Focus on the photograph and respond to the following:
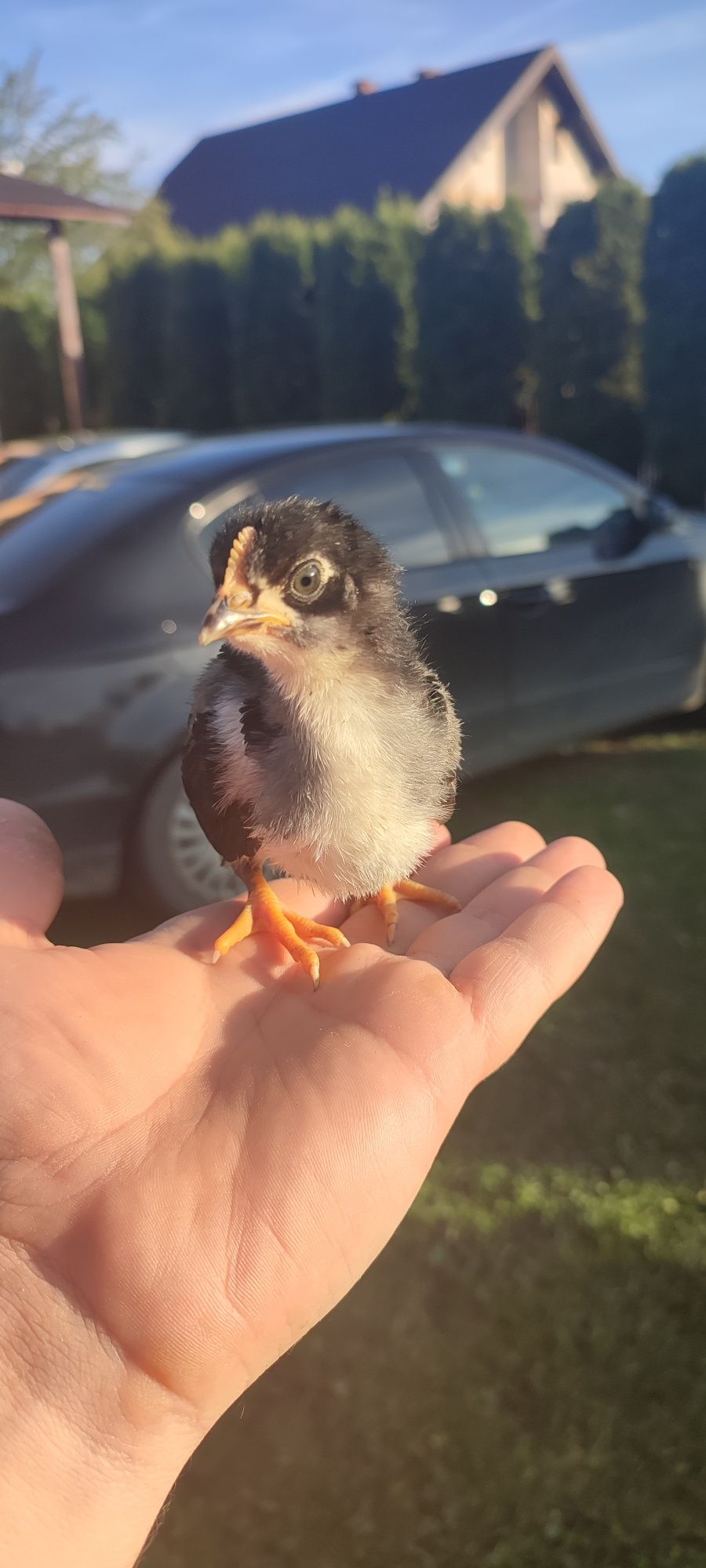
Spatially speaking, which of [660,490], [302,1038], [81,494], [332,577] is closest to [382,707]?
[332,577]

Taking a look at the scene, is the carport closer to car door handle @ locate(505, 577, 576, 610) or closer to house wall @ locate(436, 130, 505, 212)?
car door handle @ locate(505, 577, 576, 610)

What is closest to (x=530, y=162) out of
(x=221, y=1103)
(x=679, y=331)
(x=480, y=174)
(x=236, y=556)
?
(x=480, y=174)

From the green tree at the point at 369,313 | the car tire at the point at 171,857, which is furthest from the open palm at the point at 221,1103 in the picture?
the green tree at the point at 369,313

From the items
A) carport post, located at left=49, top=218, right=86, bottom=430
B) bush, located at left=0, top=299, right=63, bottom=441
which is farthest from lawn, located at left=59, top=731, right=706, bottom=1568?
bush, located at left=0, top=299, right=63, bottom=441

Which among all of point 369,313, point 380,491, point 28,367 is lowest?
point 380,491

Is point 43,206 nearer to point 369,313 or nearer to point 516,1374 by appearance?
point 369,313

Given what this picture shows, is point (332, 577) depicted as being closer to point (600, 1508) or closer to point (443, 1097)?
point (443, 1097)
